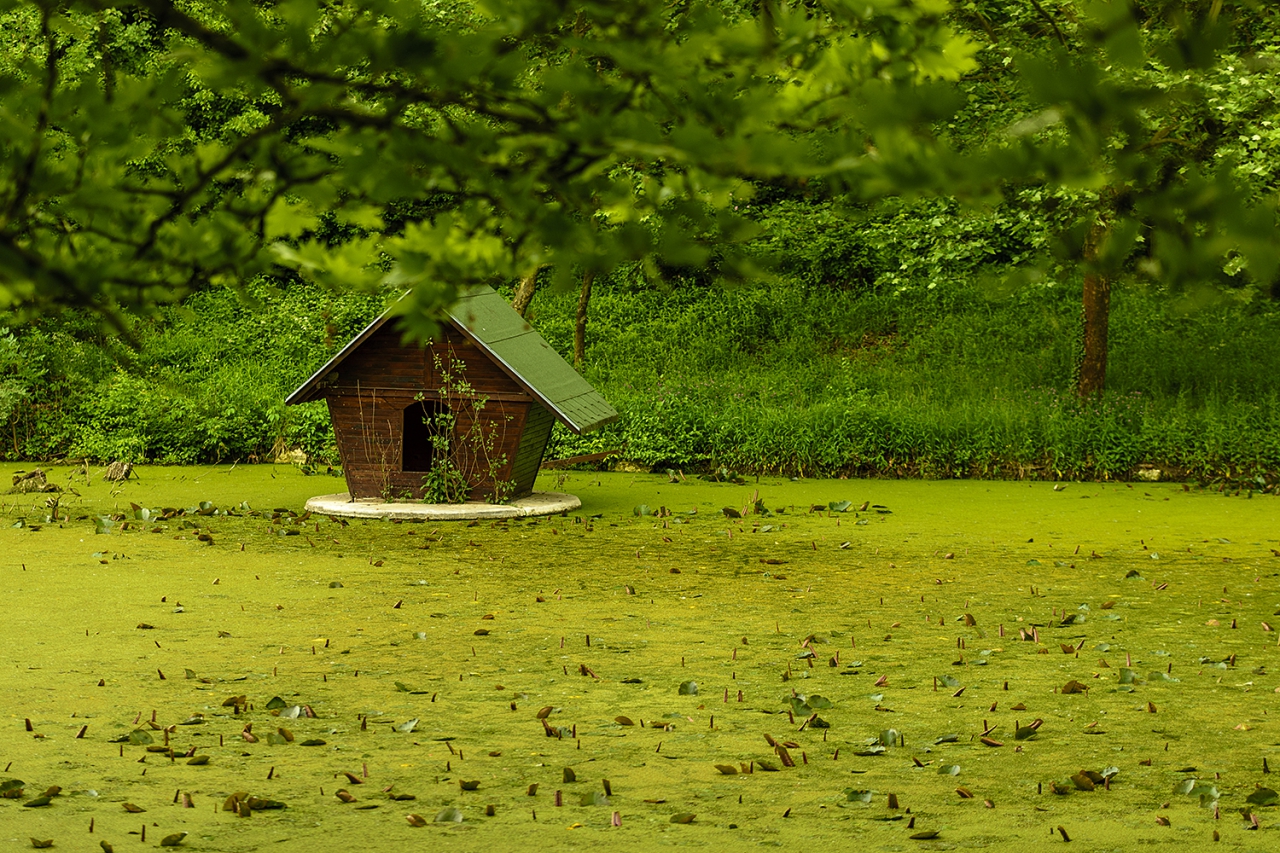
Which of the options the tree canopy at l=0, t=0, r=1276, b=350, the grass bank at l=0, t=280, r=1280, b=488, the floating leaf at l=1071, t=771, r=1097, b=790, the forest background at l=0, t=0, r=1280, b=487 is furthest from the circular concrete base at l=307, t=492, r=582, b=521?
the tree canopy at l=0, t=0, r=1276, b=350

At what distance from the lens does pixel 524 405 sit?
10641 mm

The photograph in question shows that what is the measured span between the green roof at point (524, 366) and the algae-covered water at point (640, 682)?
900mm

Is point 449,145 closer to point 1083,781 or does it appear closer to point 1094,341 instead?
point 1083,781

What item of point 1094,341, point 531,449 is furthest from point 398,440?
point 1094,341

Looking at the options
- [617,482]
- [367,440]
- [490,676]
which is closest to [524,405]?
[367,440]

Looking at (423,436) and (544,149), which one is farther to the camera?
(423,436)

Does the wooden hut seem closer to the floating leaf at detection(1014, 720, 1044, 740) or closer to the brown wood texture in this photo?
the brown wood texture

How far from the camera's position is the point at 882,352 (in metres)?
17.0

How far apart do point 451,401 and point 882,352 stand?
7505 mm

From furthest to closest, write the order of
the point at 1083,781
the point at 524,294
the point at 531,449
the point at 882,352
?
the point at 882,352, the point at 524,294, the point at 531,449, the point at 1083,781

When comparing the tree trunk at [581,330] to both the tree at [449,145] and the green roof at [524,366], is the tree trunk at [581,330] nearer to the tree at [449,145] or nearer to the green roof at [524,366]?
the green roof at [524,366]

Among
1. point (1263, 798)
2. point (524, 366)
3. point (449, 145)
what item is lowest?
point (1263, 798)

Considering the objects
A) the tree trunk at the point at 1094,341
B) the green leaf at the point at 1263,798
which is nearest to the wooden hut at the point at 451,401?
the tree trunk at the point at 1094,341

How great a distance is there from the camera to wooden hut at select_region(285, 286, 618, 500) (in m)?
10.6
